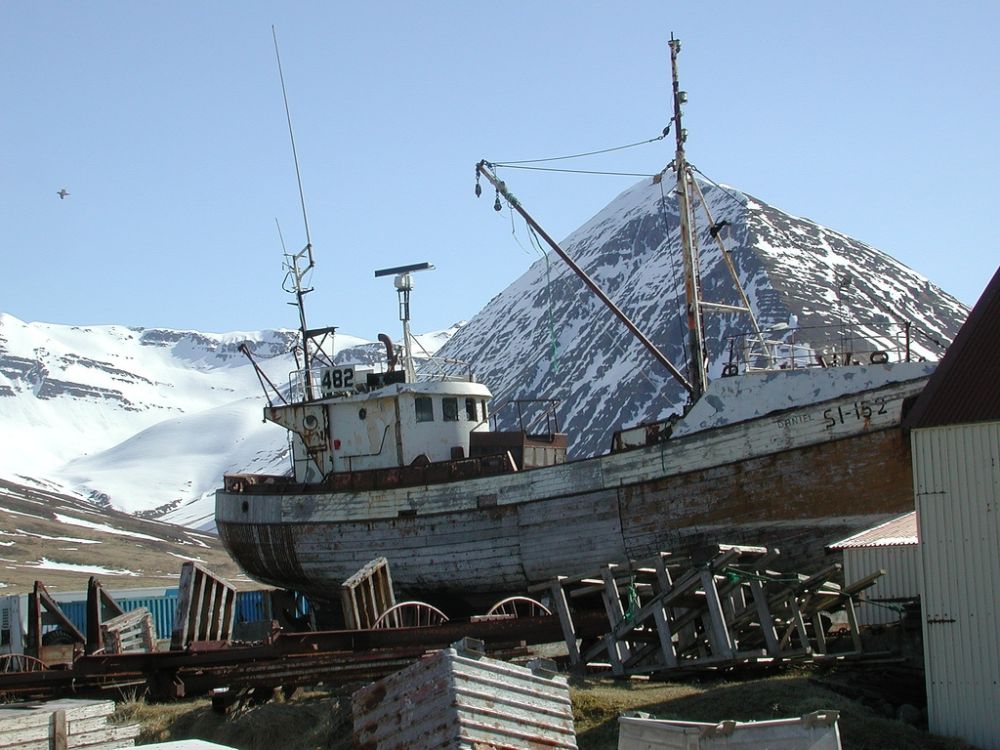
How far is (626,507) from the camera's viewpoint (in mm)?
25484

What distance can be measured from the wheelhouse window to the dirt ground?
41.1 feet

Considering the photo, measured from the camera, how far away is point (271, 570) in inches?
1235

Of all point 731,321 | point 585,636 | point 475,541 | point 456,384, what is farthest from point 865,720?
point 731,321

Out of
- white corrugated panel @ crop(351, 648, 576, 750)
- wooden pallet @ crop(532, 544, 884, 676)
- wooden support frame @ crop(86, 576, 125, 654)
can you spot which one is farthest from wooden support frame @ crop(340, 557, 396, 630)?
white corrugated panel @ crop(351, 648, 576, 750)

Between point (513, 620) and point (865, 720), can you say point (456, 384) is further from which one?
point (865, 720)

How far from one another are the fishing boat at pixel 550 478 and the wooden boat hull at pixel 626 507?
0.03m

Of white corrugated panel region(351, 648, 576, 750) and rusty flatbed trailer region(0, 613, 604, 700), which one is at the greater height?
white corrugated panel region(351, 648, 576, 750)

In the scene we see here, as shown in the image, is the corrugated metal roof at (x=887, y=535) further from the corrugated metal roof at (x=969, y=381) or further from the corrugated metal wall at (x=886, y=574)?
the corrugated metal roof at (x=969, y=381)

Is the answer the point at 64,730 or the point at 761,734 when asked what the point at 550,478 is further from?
the point at 761,734

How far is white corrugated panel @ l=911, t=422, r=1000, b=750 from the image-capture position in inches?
587

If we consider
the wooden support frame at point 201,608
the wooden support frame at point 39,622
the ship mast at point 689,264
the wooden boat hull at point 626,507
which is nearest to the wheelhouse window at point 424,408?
the wooden boat hull at point 626,507

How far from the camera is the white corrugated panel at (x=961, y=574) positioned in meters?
14.9

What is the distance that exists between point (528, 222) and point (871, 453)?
13.3 metres

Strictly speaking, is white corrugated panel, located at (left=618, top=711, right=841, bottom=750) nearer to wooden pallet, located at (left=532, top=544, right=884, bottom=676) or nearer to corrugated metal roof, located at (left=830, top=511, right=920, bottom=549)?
wooden pallet, located at (left=532, top=544, right=884, bottom=676)
